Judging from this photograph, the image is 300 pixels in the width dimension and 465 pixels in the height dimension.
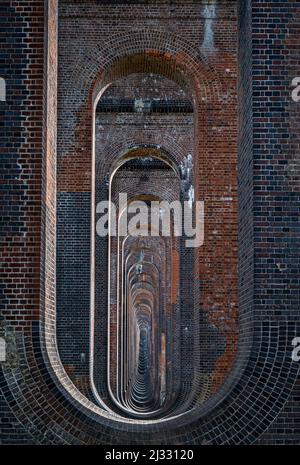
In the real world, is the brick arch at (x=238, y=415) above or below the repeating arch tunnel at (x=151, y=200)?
below

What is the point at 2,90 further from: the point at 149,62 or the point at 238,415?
the point at 149,62

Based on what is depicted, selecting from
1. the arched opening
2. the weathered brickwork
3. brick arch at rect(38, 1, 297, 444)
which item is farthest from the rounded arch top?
brick arch at rect(38, 1, 297, 444)

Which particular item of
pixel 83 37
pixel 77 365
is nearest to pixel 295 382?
pixel 77 365
